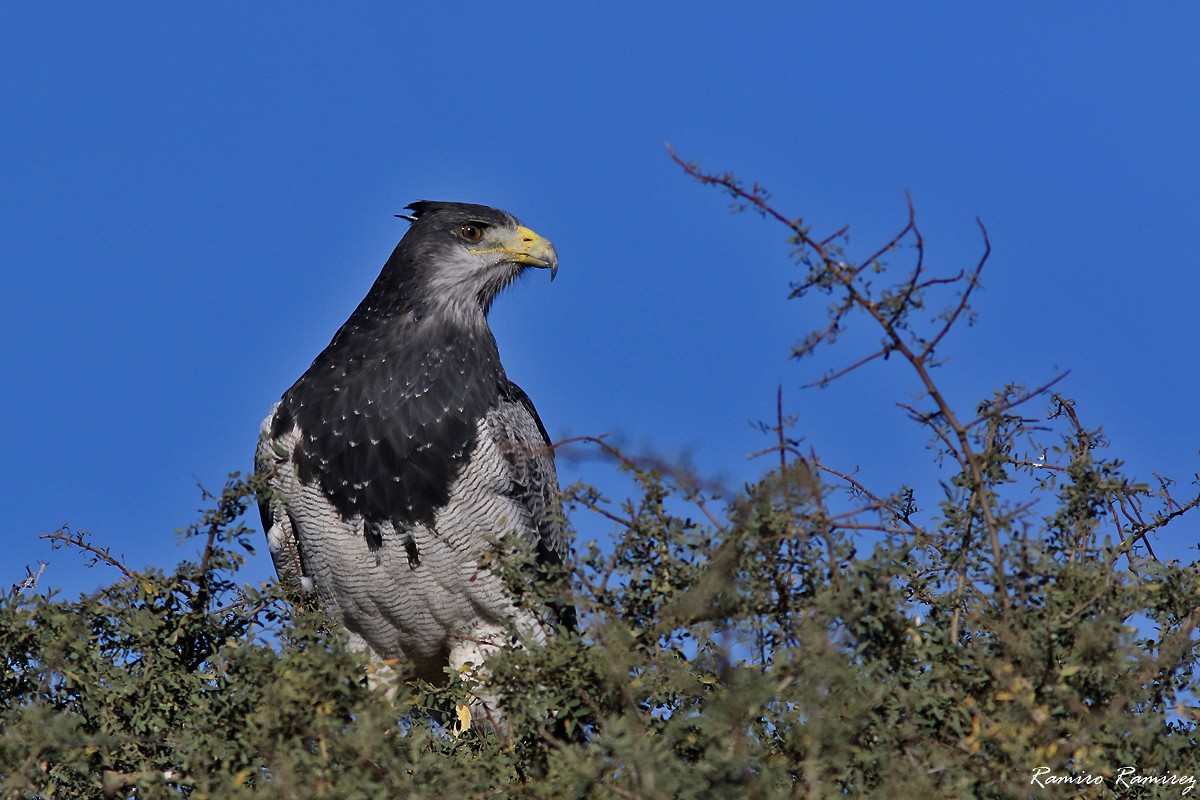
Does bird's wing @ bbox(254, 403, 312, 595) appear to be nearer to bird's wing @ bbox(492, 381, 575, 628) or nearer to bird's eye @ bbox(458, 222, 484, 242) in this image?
bird's wing @ bbox(492, 381, 575, 628)

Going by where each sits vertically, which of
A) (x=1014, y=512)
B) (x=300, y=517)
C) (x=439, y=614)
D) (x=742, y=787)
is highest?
(x=300, y=517)

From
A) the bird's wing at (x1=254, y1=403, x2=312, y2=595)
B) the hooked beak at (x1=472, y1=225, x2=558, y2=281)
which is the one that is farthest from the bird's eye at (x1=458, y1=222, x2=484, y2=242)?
the bird's wing at (x1=254, y1=403, x2=312, y2=595)

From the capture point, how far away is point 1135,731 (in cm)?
358

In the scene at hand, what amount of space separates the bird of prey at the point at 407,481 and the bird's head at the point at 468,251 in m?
0.14

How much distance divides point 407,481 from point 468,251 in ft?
5.35

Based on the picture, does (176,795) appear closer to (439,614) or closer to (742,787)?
(742,787)

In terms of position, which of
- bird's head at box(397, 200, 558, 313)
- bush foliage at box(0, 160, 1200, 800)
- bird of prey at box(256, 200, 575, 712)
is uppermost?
bird's head at box(397, 200, 558, 313)

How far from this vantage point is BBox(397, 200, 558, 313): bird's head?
726 centimetres

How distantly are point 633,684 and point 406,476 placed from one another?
9.41 feet

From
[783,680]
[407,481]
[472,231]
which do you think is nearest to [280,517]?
[407,481]

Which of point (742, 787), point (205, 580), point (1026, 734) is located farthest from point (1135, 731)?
point (205, 580)

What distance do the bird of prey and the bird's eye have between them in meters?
0.51

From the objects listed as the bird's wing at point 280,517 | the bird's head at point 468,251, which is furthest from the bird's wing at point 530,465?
the bird's wing at point 280,517

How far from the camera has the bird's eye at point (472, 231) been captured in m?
7.49
